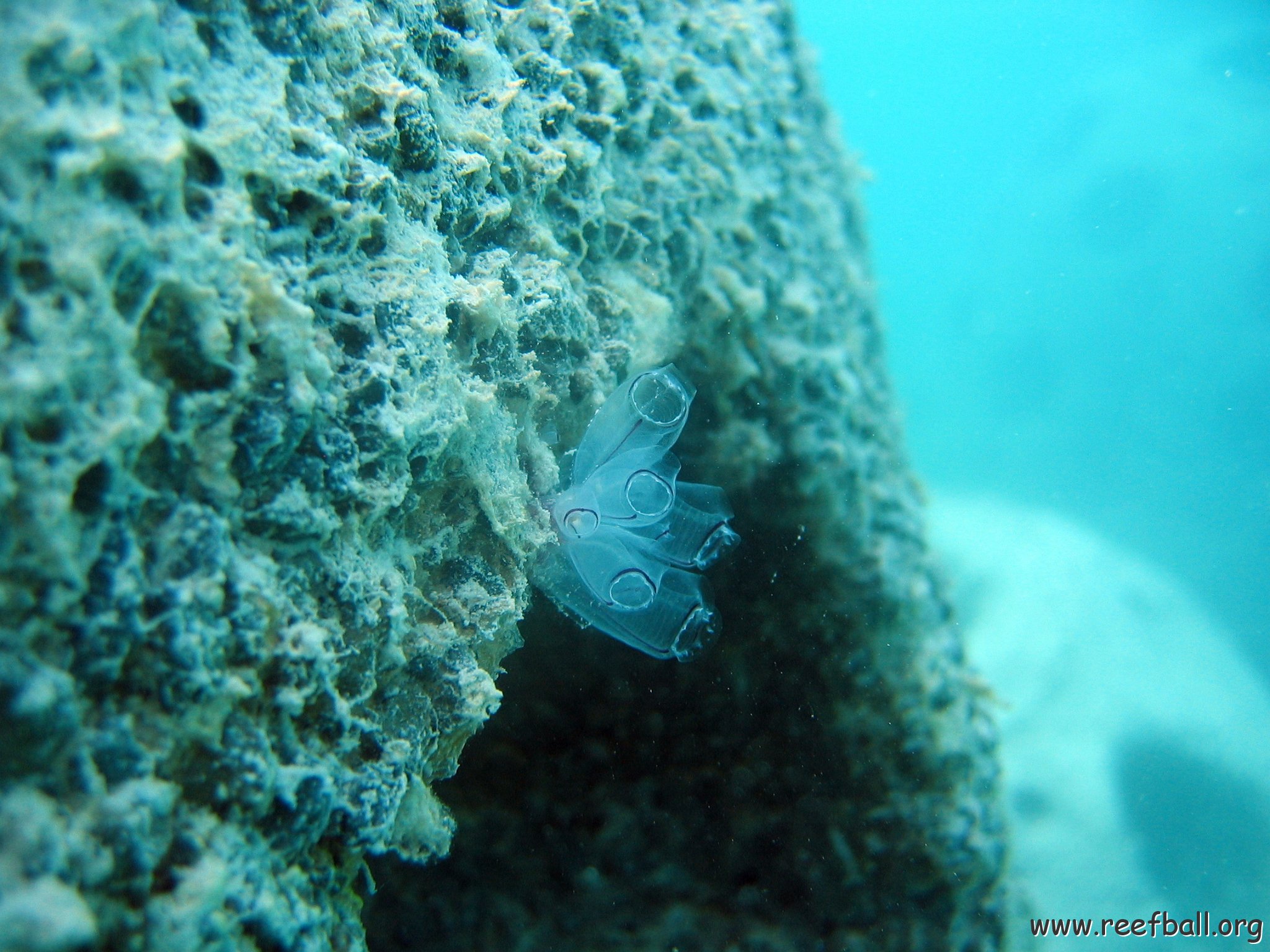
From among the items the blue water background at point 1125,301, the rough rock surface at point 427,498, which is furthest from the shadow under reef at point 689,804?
the blue water background at point 1125,301

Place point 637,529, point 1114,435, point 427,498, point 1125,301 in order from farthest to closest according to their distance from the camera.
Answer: point 1125,301
point 1114,435
point 637,529
point 427,498

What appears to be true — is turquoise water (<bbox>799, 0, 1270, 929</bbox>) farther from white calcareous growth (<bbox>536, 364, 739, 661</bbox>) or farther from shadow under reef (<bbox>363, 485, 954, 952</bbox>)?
white calcareous growth (<bbox>536, 364, 739, 661</bbox>)

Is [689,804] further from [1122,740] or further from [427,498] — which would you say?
[1122,740]

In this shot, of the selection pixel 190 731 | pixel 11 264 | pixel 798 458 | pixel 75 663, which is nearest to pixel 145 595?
pixel 75 663

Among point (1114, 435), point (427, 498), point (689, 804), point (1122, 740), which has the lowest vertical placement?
point (427, 498)

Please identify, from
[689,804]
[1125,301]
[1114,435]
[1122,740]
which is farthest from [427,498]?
[1125,301]

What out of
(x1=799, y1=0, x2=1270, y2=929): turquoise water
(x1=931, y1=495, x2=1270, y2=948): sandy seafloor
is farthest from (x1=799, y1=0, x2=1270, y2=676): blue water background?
(x1=931, y1=495, x2=1270, y2=948): sandy seafloor

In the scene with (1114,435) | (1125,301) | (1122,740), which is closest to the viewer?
(1122,740)
